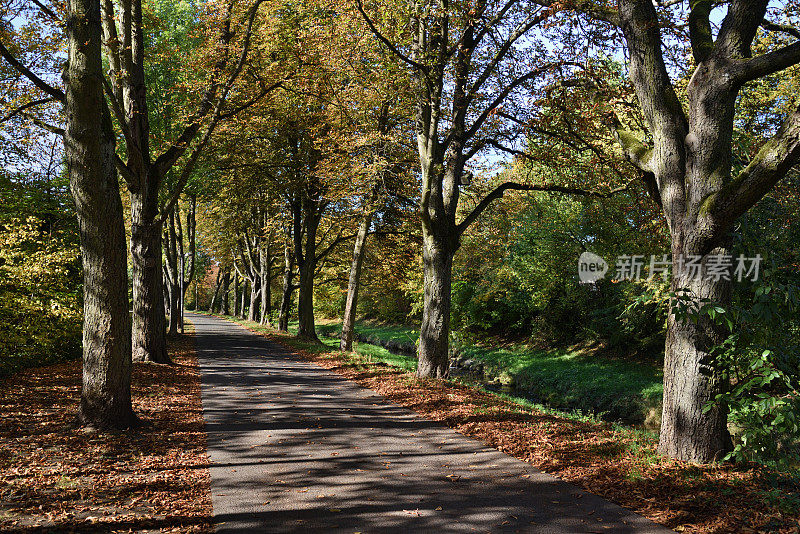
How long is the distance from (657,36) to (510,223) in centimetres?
1747

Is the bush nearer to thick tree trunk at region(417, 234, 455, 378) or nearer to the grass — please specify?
thick tree trunk at region(417, 234, 455, 378)

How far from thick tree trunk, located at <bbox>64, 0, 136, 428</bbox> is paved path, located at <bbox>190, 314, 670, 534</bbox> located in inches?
57.2

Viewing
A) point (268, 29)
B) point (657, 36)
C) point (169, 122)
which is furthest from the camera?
point (169, 122)

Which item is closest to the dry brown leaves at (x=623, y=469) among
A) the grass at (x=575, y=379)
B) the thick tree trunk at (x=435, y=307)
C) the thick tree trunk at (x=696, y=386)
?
the thick tree trunk at (x=696, y=386)

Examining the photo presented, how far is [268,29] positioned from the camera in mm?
13859

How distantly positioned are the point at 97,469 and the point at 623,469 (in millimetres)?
5476

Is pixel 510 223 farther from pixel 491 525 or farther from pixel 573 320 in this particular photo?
pixel 491 525

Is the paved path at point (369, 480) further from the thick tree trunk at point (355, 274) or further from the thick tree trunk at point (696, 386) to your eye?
the thick tree trunk at point (355, 274)

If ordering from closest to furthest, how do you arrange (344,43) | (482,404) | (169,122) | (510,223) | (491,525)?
(491,525) < (482,404) < (344,43) < (169,122) < (510,223)

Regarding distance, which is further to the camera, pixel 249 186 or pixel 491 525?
pixel 249 186

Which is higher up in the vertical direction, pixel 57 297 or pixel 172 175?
pixel 172 175

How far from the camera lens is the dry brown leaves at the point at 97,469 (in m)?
4.26

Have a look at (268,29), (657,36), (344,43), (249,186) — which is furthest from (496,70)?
(249,186)

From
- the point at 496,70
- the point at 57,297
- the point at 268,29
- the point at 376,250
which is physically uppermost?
the point at 268,29
